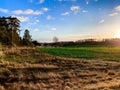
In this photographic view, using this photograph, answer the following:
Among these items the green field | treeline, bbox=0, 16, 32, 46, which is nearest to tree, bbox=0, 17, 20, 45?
treeline, bbox=0, 16, 32, 46

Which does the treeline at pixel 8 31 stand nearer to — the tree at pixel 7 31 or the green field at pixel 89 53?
the tree at pixel 7 31

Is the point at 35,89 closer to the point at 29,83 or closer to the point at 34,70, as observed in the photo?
the point at 29,83

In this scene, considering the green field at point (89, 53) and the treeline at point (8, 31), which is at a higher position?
the treeline at point (8, 31)

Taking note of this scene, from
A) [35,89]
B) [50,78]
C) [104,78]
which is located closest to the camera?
[35,89]

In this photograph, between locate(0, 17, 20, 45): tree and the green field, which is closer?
the green field

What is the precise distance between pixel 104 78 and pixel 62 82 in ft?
11.3

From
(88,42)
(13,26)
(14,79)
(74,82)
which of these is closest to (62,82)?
(74,82)

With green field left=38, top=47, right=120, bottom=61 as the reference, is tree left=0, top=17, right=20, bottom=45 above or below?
above

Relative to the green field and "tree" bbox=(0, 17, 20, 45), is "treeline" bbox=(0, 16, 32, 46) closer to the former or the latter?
"tree" bbox=(0, 17, 20, 45)

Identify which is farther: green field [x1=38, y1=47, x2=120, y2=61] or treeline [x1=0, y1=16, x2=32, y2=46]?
treeline [x1=0, y1=16, x2=32, y2=46]

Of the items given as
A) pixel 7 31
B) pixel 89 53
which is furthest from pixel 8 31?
pixel 89 53

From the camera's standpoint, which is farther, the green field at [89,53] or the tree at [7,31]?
the tree at [7,31]

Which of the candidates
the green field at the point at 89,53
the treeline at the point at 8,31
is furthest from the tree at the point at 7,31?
the green field at the point at 89,53

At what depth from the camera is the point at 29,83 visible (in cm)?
1385
